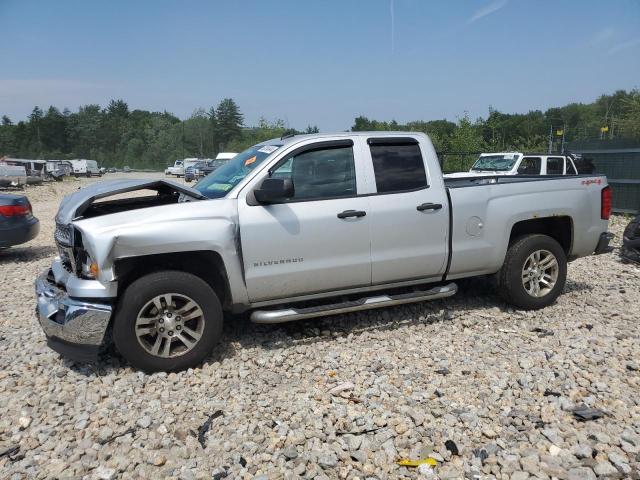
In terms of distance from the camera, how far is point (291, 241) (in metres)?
4.14

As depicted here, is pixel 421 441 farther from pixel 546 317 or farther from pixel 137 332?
pixel 546 317

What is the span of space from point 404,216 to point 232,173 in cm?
166

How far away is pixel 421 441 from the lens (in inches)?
120

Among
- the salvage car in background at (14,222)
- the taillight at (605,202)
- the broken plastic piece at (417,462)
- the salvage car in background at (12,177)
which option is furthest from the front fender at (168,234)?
the salvage car in background at (12,177)

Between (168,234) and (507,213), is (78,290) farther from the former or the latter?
(507,213)

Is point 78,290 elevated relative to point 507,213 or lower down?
lower down

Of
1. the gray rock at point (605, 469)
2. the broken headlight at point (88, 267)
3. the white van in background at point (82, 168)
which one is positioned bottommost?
the gray rock at point (605, 469)

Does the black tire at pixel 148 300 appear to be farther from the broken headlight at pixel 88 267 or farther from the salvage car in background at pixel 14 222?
the salvage car in background at pixel 14 222

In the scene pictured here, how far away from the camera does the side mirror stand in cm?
391

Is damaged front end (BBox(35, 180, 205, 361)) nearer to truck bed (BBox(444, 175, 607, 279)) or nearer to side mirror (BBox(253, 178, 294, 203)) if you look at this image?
side mirror (BBox(253, 178, 294, 203))

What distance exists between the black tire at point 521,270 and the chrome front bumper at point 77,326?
381cm

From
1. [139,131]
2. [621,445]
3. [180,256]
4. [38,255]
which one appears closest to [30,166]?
[38,255]

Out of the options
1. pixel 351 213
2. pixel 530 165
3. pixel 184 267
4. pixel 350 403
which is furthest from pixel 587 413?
pixel 530 165

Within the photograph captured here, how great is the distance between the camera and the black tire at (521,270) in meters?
5.07
